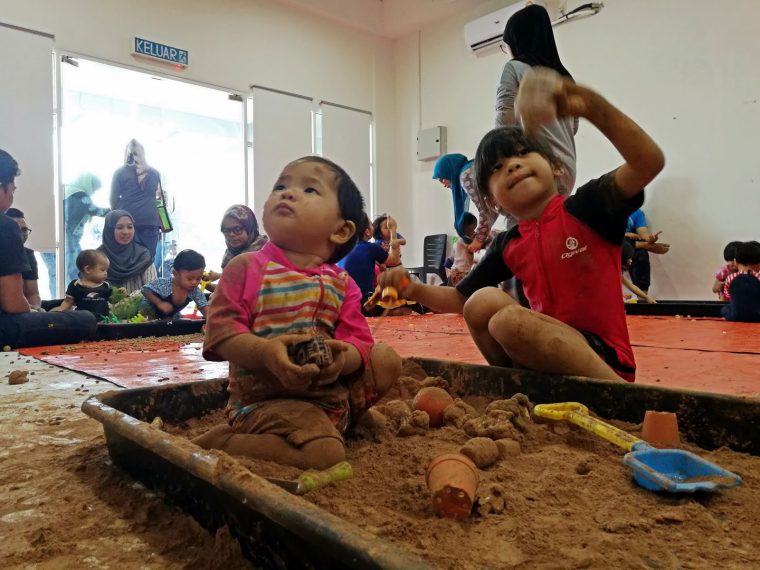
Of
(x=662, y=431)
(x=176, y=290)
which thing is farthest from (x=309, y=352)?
(x=176, y=290)

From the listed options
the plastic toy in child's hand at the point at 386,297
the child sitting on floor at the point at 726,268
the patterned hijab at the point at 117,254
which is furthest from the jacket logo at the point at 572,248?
the patterned hijab at the point at 117,254

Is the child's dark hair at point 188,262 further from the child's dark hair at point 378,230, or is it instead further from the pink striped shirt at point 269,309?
the pink striped shirt at point 269,309

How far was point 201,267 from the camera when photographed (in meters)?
4.75

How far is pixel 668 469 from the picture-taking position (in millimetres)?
1001

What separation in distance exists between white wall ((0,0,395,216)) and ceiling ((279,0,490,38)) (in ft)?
0.55

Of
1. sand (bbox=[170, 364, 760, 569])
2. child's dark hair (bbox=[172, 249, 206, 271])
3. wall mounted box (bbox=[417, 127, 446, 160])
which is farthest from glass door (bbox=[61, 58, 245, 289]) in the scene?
sand (bbox=[170, 364, 760, 569])

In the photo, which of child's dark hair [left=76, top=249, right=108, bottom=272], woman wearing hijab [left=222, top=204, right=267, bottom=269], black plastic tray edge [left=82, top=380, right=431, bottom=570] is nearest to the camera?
black plastic tray edge [left=82, top=380, right=431, bottom=570]

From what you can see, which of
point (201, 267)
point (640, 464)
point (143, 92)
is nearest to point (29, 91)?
point (143, 92)

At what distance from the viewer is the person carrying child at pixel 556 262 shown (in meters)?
1.45

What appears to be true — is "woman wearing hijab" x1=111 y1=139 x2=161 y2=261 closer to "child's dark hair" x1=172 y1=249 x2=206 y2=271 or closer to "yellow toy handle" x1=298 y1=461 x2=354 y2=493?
"child's dark hair" x1=172 y1=249 x2=206 y2=271

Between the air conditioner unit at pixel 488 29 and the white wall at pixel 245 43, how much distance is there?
1.91 metres

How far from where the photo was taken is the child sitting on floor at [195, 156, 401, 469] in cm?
106

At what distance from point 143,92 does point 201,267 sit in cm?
482

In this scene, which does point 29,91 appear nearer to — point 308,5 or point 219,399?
point 308,5
